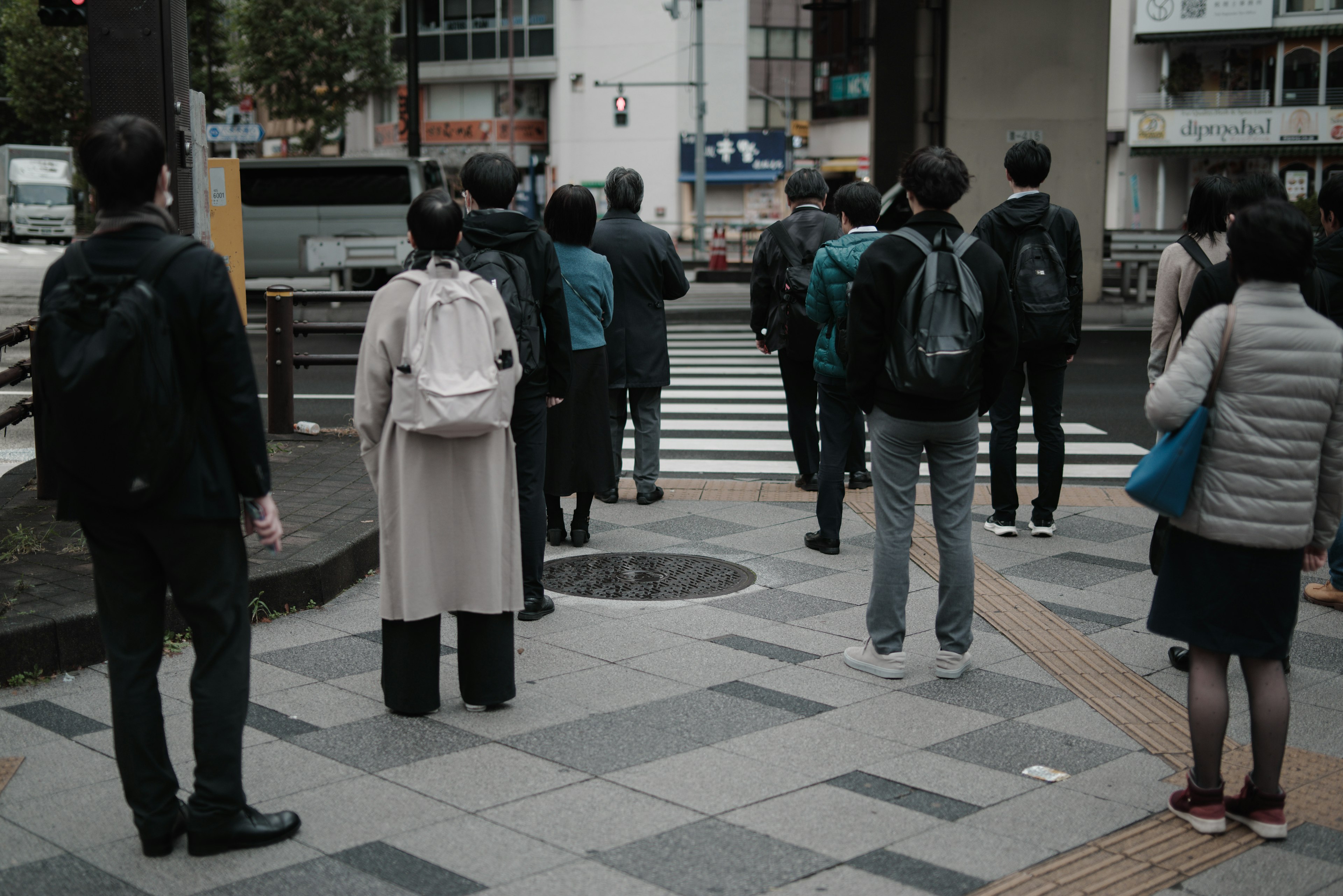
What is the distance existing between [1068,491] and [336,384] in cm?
828

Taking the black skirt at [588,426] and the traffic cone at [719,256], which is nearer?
the black skirt at [588,426]

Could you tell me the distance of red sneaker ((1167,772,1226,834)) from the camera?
11.8 feet

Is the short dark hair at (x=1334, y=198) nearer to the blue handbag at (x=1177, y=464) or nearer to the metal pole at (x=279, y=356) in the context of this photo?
the blue handbag at (x=1177, y=464)

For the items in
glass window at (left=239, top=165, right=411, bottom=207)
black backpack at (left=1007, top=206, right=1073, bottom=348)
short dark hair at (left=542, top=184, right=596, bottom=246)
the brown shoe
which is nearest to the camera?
the brown shoe

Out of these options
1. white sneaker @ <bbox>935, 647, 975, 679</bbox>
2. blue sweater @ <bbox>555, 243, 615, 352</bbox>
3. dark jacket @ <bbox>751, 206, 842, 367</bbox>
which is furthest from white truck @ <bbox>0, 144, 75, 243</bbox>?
white sneaker @ <bbox>935, 647, 975, 679</bbox>

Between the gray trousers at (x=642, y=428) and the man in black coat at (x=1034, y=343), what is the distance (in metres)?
1.99

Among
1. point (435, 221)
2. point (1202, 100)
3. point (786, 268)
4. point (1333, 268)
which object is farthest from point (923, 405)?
point (1202, 100)

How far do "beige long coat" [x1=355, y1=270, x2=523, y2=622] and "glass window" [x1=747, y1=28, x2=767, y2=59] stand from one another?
56760 mm

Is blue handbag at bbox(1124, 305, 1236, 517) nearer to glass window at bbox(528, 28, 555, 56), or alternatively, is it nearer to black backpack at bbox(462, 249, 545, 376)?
black backpack at bbox(462, 249, 545, 376)

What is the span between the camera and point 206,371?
3.26 m

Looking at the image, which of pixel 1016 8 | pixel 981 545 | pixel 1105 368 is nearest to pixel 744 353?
pixel 1105 368

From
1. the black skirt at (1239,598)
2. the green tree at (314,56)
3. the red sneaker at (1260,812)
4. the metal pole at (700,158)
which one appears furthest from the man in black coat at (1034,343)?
the green tree at (314,56)

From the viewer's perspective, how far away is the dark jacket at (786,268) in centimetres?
740

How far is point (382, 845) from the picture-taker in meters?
3.45
